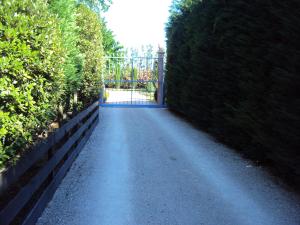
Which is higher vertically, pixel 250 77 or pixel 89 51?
pixel 89 51

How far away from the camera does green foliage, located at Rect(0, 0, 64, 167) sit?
3494 millimetres

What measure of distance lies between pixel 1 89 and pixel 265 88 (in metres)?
4.09

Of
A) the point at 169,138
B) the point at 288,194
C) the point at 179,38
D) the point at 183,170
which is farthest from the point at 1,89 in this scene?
the point at 179,38

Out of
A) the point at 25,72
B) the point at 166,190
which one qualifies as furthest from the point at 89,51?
the point at 25,72

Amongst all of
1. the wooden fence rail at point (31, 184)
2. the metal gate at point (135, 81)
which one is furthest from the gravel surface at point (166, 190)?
the metal gate at point (135, 81)

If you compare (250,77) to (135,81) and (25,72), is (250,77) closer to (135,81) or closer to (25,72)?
(25,72)

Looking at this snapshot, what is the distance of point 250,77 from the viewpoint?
6.13 metres

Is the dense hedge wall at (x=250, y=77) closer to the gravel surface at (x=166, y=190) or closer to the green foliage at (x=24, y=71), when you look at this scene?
the gravel surface at (x=166, y=190)

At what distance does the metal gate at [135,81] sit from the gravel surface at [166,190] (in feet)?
34.0

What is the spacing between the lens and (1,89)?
11.0 ft

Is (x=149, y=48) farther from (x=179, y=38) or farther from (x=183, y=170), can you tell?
(x=183, y=170)

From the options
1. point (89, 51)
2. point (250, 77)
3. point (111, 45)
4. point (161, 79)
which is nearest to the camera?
point (250, 77)

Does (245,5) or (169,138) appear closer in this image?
(245,5)

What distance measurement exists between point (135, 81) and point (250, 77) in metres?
12.5
